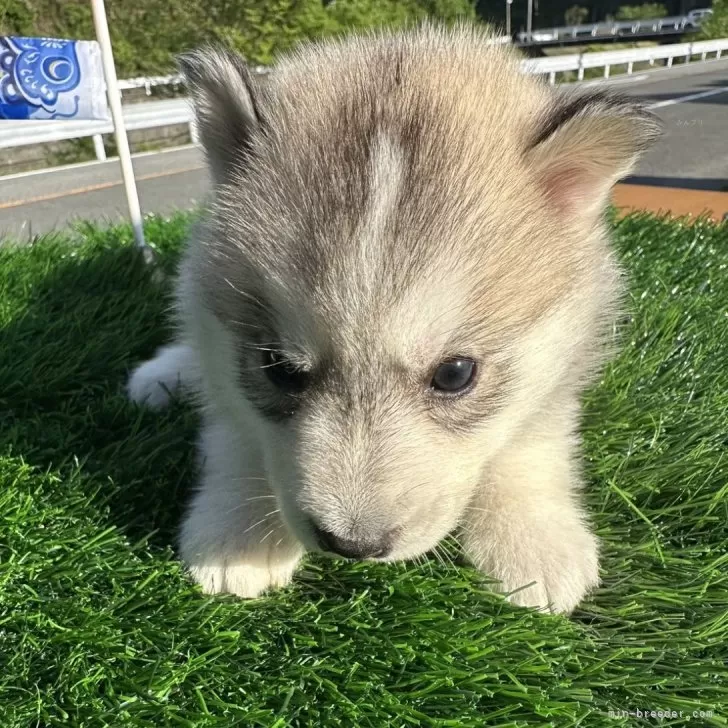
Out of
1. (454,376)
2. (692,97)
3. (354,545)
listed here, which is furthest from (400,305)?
(692,97)

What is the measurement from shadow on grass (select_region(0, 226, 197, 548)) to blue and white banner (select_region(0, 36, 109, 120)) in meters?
0.77

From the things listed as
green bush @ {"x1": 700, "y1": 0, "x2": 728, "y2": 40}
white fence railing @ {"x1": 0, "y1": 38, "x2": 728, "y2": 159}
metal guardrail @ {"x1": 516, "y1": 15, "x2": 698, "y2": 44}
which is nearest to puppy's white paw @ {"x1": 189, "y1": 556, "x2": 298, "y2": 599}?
white fence railing @ {"x1": 0, "y1": 38, "x2": 728, "y2": 159}

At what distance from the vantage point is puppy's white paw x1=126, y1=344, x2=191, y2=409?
2.68 metres

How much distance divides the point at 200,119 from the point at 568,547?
1.49 meters

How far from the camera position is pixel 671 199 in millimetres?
6055

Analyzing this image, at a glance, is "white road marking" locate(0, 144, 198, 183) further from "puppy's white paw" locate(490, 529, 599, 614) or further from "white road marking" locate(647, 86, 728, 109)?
"puppy's white paw" locate(490, 529, 599, 614)

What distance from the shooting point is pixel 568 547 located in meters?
1.80

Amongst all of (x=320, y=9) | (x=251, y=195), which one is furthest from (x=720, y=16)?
(x=251, y=195)

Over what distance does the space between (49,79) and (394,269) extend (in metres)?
3.13

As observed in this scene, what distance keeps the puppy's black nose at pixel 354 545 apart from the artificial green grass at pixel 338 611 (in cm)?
30

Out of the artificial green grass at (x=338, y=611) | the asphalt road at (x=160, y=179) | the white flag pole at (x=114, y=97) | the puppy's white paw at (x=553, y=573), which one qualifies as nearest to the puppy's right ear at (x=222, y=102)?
the artificial green grass at (x=338, y=611)

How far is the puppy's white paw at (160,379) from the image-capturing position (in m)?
2.68

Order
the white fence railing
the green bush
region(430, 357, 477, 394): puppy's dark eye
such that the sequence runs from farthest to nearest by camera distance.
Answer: the green bush
the white fence railing
region(430, 357, 477, 394): puppy's dark eye

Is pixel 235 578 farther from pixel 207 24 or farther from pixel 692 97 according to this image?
pixel 692 97
